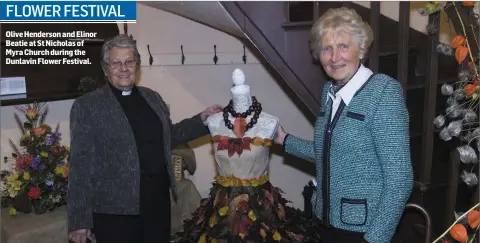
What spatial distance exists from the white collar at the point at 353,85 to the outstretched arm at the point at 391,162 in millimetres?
93

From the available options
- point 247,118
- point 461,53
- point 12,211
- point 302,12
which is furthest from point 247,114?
point 302,12

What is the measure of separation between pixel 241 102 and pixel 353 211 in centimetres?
75

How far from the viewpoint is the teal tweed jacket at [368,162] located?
124 centimetres

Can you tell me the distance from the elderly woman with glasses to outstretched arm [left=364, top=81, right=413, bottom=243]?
868mm

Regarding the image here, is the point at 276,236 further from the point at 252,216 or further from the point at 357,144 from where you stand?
the point at 357,144

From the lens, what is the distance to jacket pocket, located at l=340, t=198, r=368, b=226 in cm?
130

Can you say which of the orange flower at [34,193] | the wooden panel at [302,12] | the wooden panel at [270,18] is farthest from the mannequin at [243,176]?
the wooden panel at [302,12]

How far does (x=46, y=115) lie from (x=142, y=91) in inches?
40.2

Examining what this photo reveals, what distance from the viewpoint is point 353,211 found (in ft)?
4.31

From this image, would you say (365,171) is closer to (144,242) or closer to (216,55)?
(144,242)

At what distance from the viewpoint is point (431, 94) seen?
1.91 metres

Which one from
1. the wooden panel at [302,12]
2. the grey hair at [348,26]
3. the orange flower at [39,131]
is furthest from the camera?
the wooden panel at [302,12]

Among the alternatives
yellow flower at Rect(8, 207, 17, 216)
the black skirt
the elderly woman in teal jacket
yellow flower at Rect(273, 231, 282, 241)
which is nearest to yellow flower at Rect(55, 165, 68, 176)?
yellow flower at Rect(8, 207, 17, 216)

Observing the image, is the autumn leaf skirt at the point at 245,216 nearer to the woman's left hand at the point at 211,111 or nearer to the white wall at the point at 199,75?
the woman's left hand at the point at 211,111
